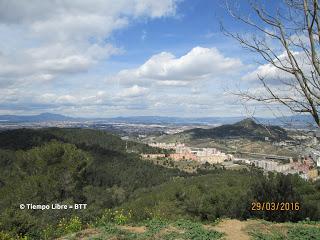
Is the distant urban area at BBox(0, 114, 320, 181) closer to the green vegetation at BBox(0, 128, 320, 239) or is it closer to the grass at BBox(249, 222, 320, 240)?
the grass at BBox(249, 222, 320, 240)

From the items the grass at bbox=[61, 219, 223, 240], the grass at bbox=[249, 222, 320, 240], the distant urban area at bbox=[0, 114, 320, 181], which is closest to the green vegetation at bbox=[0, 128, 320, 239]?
the grass at bbox=[61, 219, 223, 240]

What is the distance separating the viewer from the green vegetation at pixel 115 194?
30.7 ft

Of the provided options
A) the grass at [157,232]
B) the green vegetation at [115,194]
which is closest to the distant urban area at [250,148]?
the green vegetation at [115,194]

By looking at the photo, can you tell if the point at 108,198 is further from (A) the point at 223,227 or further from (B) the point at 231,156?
(B) the point at 231,156

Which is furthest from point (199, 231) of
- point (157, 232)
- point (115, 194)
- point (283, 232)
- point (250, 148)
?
point (250, 148)

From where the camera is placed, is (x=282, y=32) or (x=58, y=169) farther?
(x=58, y=169)

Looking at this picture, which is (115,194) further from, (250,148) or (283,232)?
(250,148)

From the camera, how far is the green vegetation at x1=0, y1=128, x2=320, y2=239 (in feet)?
30.7

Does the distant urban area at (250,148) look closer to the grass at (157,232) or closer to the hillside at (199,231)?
the hillside at (199,231)

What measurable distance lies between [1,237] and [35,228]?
195 centimetres

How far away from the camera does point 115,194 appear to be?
4781 cm

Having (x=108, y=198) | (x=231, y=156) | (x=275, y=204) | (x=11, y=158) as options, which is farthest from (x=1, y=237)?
(x=231, y=156)

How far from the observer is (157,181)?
2662 inches

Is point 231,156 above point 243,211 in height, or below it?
below
